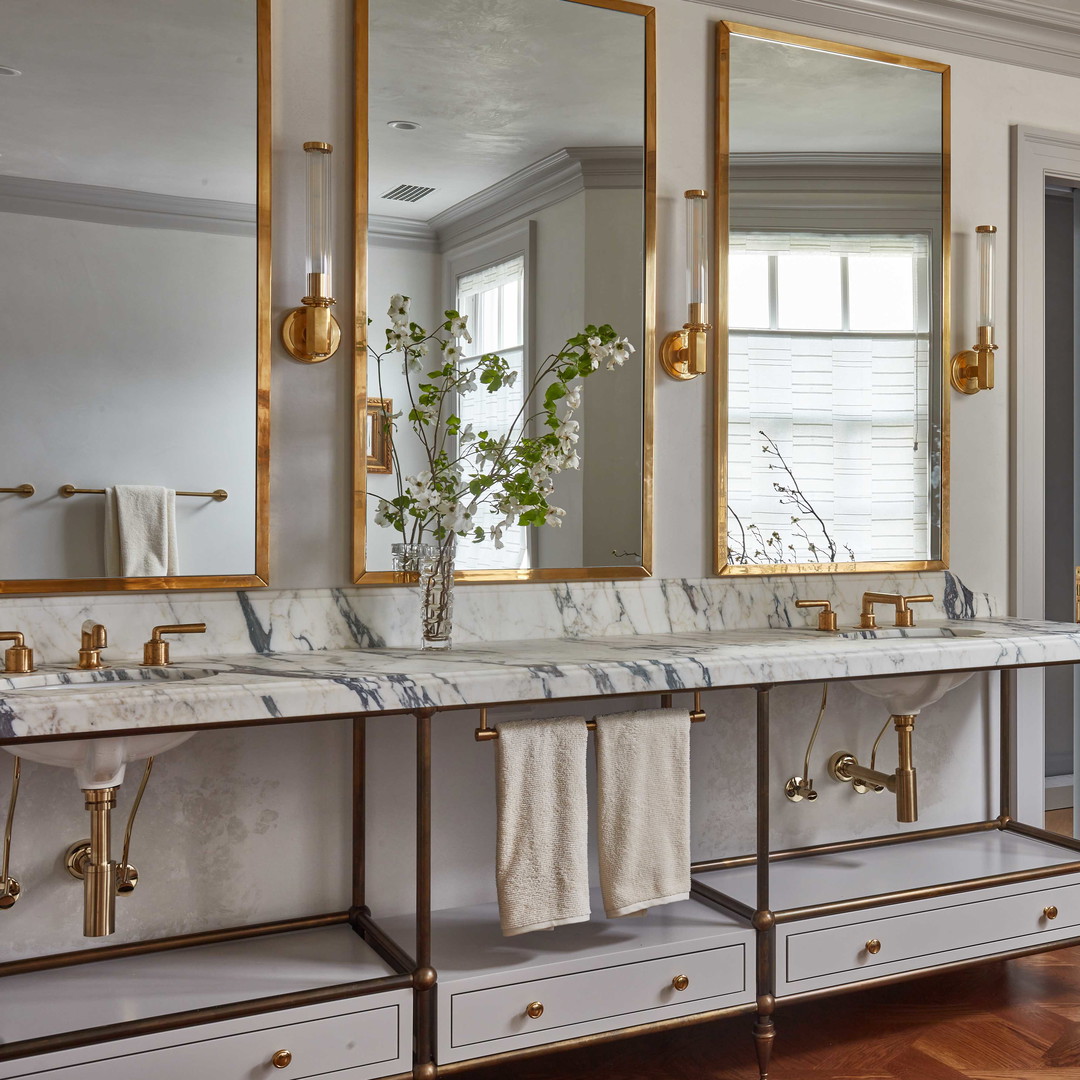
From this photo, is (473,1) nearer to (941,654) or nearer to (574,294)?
(574,294)

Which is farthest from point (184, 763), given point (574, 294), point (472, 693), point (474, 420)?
point (574, 294)

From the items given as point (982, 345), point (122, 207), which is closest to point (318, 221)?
point (122, 207)

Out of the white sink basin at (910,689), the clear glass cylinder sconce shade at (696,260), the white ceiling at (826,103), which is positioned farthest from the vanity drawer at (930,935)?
the white ceiling at (826,103)

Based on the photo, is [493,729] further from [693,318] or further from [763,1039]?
[693,318]

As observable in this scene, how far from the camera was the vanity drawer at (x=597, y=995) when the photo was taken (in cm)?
194

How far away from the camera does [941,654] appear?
230 cm

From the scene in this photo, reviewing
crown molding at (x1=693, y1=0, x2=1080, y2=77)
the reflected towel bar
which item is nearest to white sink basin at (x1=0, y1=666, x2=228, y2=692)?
the reflected towel bar

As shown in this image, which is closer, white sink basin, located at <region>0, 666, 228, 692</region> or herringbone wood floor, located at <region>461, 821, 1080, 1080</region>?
white sink basin, located at <region>0, 666, 228, 692</region>

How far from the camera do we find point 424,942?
6.24 feet

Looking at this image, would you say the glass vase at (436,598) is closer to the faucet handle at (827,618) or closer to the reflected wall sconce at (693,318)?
the reflected wall sconce at (693,318)

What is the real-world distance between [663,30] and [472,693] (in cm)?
163

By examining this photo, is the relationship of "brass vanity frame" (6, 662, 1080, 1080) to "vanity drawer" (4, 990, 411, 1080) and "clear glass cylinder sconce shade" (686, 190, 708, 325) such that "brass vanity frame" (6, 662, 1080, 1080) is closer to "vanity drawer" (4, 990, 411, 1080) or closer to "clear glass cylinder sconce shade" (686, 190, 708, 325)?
"vanity drawer" (4, 990, 411, 1080)

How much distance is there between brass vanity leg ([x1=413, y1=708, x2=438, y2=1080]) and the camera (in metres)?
1.89

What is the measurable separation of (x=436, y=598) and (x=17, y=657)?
75cm
